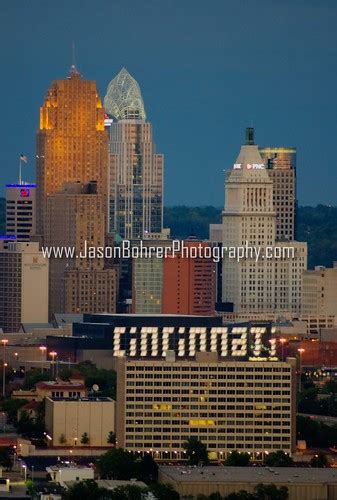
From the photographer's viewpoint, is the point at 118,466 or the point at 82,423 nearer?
the point at 118,466

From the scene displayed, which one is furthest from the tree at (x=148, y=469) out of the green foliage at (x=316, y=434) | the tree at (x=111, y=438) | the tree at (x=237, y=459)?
the green foliage at (x=316, y=434)

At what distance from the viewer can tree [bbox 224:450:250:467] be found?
182 m

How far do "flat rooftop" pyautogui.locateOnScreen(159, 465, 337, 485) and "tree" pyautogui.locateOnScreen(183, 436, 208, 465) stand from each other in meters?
5.37

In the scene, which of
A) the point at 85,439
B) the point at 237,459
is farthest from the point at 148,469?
the point at 85,439

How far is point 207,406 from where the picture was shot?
627 ft

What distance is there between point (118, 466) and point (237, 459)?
8.02 m

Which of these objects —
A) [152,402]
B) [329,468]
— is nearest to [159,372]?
[152,402]

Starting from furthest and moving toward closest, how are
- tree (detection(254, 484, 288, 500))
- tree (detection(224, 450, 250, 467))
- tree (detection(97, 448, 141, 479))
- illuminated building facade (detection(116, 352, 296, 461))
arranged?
1. illuminated building facade (detection(116, 352, 296, 461))
2. tree (detection(224, 450, 250, 467))
3. tree (detection(97, 448, 141, 479))
4. tree (detection(254, 484, 288, 500))

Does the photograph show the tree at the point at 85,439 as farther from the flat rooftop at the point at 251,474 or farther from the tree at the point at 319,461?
the flat rooftop at the point at 251,474

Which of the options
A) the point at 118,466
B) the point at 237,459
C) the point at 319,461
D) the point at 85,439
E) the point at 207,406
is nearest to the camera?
the point at 118,466

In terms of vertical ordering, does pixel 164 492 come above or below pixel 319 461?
below

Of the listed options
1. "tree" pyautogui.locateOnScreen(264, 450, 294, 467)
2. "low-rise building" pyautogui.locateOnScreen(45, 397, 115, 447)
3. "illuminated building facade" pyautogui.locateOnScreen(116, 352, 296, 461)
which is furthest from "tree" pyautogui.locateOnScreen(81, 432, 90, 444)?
"tree" pyautogui.locateOnScreen(264, 450, 294, 467)

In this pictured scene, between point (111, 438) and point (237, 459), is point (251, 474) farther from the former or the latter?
point (111, 438)

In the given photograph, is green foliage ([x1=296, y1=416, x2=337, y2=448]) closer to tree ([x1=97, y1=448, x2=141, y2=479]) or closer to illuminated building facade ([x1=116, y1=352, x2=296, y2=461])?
illuminated building facade ([x1=116, y1=352, x2=296, y2=461])
